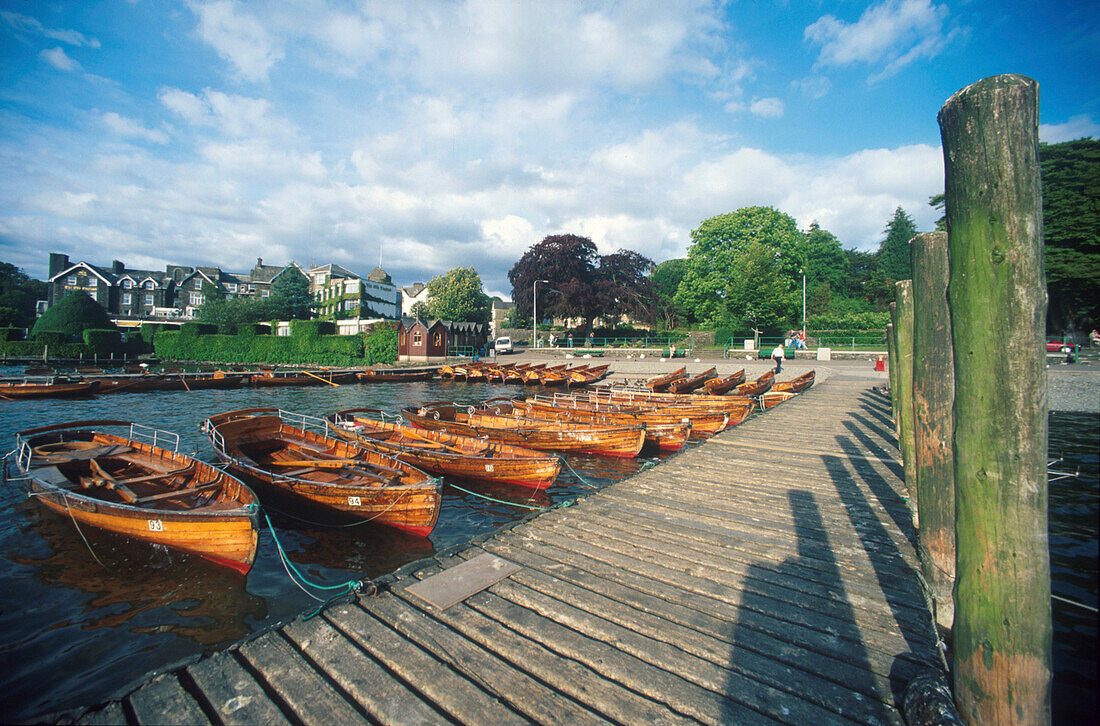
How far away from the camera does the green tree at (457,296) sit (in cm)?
6719

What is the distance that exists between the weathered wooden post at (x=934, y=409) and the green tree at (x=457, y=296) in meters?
63.7

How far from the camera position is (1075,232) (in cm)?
3312

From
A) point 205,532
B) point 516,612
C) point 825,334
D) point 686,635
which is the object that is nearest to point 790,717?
point 686,635

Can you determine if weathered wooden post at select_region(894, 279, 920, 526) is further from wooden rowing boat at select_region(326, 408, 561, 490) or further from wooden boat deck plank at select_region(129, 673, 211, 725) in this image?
wooden boat deck plank at select_region(129, 673, 211, 725)

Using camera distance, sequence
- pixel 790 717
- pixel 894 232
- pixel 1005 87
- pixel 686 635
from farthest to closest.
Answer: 1. pixel 894 232
2. pixel 686 635
3. pixel 790 717
4. pixel 1005 87

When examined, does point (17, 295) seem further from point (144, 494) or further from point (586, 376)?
point (144, 494)

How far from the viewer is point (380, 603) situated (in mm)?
3877

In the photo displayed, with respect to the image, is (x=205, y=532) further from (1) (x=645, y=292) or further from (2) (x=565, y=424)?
(1) (x=645, y=292)

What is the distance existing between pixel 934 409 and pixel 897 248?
76962 mm

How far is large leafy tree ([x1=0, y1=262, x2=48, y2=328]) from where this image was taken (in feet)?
181

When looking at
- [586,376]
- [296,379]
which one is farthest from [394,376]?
[586,376]

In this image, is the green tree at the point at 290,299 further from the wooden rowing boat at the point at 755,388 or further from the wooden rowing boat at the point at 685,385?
the wooden rowing boat at the point at 755,388

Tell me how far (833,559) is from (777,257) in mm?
48681

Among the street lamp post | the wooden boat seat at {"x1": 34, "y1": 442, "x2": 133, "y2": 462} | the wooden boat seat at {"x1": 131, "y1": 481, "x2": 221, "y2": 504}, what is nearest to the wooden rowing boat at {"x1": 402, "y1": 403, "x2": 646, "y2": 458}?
the wooden boat seat at {"x1": 131, "y1": 481, "x2": 221, "y2": 504}
